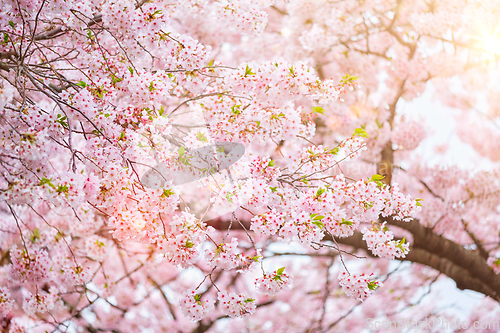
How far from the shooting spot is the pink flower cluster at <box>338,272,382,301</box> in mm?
3354

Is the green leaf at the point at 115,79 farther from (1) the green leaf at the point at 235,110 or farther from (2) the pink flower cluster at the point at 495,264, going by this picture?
(2) the pink flower cluster at the point at 495,264

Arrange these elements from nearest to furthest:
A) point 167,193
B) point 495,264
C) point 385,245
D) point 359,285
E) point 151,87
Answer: point 167,193, point 151,87, point 359,285, point 385,245, point 495,264

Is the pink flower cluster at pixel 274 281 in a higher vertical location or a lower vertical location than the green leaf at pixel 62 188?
lower

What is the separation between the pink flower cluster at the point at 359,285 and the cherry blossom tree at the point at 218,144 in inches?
0.6

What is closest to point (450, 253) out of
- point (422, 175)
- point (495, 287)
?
point (495, 287)

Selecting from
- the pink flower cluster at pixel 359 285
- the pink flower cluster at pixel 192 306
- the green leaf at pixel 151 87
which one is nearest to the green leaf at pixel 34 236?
the pink flower cluster at pixel 192 306

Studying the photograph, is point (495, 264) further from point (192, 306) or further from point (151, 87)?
point (151, 87)

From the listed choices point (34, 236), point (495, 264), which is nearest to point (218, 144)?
point (34, 236)

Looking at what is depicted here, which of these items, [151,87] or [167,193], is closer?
[167,193]

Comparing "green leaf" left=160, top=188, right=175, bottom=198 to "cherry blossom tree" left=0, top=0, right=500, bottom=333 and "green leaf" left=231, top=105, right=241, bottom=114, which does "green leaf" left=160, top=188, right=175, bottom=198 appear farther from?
"green leaf" left=231, top=105, right=241, bottom=114

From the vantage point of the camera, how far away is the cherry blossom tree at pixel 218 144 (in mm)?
→ 3008

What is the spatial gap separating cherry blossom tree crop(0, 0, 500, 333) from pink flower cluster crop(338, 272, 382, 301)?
16mm

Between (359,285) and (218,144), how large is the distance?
1.75 meters

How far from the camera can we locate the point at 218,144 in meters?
3.82
